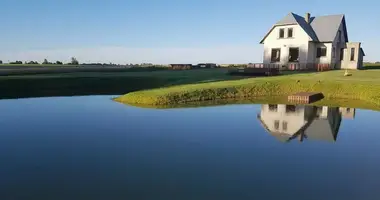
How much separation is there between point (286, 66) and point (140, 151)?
40.6 meters

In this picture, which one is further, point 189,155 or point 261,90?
point 261,90

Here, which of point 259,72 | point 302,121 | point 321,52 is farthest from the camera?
point 321,52

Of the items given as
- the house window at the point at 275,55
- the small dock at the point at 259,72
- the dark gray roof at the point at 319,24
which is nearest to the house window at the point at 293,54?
the house window at the point at 275,55

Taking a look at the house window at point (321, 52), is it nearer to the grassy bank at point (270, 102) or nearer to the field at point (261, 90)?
the field at point (261, 90)

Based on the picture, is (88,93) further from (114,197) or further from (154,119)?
(114,197)

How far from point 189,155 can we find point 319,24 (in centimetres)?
4841

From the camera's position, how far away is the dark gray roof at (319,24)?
50.3 meters

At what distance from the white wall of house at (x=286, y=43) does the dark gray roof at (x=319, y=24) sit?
0.71m

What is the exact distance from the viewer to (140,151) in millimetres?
13344

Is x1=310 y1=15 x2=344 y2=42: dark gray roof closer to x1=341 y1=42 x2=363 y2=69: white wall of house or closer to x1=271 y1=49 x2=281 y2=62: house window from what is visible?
x1=341 y1=42 x2=363 y2=69: white wall of house

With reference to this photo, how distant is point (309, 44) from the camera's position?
49469 millimetres

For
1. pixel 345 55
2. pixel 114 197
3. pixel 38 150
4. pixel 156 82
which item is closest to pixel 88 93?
pixel 156 82

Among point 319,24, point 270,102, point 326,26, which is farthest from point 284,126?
point 319,24

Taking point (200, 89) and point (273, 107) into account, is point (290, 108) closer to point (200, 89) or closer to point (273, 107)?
point (273, 107)
